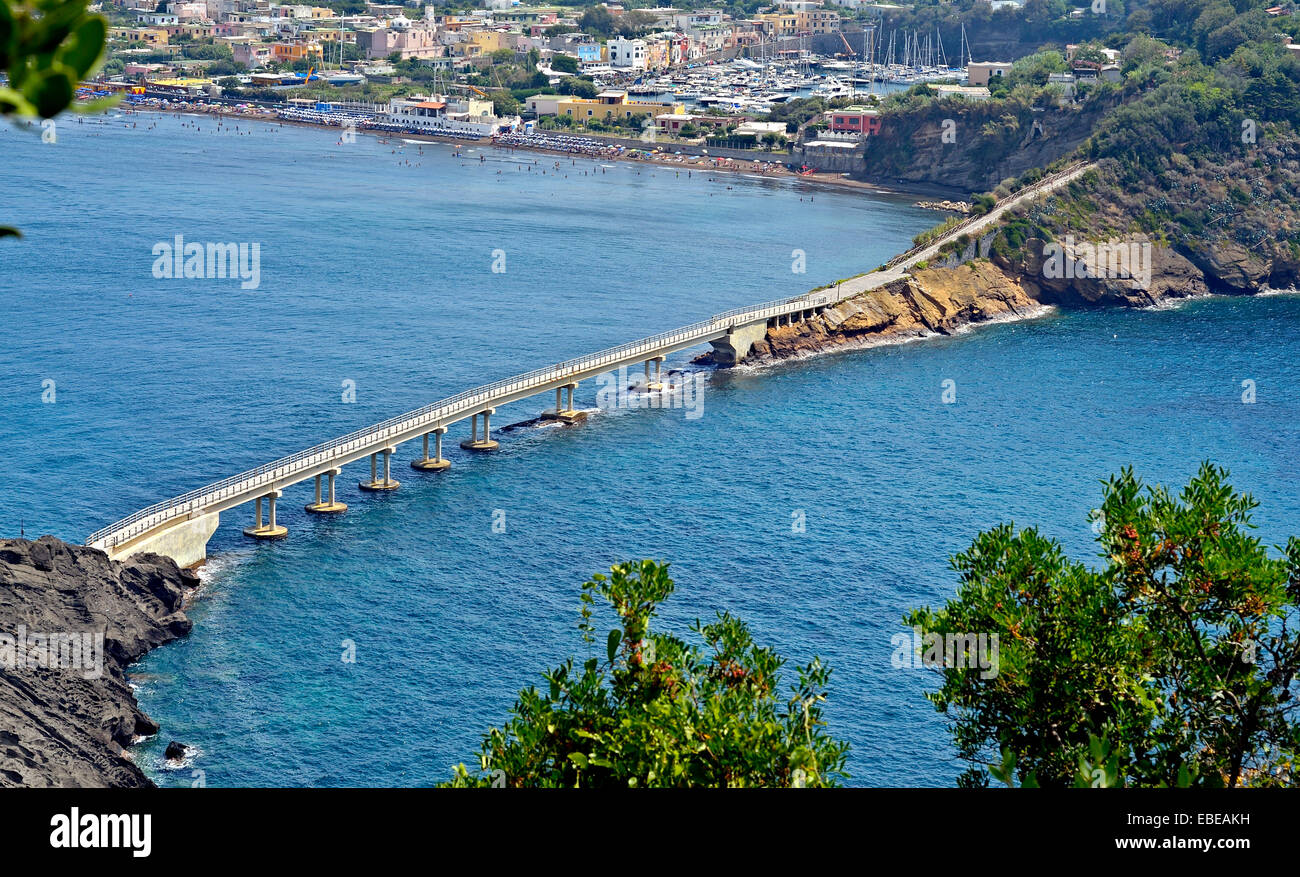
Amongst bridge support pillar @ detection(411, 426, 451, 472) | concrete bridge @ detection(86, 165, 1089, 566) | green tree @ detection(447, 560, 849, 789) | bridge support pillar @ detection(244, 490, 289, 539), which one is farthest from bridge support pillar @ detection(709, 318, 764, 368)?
green tree @ detection(447, 560, 849, 789)

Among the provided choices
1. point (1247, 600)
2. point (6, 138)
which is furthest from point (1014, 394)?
point (6, 138)

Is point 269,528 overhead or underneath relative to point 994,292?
underneath

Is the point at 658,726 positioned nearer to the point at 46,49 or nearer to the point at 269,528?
the point at 46,49

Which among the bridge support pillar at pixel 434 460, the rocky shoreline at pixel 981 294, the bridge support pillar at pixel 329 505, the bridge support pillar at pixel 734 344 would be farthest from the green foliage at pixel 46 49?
the rocky shoreline at pixel 981 294

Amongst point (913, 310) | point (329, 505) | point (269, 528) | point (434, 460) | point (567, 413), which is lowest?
point (269, 528)

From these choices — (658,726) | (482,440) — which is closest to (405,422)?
(482,440)

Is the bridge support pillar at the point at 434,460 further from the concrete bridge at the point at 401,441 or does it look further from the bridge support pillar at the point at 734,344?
the bridge support pillar at the point at 734,344
